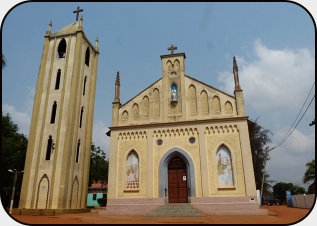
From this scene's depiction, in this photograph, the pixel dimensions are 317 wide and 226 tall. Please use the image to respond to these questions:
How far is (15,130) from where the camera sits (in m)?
32.3

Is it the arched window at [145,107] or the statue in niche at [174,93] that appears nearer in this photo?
the statue in niche at [174,93]

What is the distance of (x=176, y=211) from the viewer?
47.3 ft

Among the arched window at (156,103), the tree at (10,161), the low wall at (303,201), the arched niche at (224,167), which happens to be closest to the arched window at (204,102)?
the arched niche at (224,167)

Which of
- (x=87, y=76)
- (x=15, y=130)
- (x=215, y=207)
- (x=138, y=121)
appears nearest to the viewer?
(x=215, y=207)

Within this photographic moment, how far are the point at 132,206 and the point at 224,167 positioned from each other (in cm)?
685

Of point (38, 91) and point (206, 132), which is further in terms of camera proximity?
point (38, 91)

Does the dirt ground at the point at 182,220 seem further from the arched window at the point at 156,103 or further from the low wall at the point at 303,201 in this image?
the low wall at the point at 303,201

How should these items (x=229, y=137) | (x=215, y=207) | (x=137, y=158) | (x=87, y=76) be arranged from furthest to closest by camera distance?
(x=87, y=76)
(x=137, y=158)
(x=229, y=137)
(x=215, y=207)

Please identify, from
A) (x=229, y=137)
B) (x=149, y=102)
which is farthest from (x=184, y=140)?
(x=149, y=102)

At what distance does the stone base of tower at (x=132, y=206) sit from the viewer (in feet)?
51.8

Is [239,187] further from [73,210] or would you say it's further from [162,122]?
[73,210]

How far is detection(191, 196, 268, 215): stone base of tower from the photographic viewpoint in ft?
47.3

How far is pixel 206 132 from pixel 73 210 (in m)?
11.4

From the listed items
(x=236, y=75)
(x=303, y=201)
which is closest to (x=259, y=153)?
(x=303, y=201)
